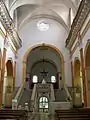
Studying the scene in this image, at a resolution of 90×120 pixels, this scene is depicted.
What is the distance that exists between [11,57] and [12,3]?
437 centimetres

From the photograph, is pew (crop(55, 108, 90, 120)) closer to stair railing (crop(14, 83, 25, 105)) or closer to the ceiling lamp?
stair railing (crop(14, 83, 25, 105))

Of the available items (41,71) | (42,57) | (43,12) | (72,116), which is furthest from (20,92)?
(72,116)

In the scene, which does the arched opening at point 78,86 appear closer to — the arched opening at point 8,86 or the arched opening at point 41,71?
the arched opening at point 8,86

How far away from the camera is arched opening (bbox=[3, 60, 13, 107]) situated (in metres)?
16.6

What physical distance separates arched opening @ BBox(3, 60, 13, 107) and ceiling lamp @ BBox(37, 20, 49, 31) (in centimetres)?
526

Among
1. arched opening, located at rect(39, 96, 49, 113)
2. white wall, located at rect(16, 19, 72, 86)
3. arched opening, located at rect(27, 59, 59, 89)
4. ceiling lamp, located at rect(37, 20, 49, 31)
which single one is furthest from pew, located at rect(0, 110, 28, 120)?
arched opening, located at rect(27, 59, 59, 89)

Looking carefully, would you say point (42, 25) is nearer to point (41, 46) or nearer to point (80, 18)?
point (41, 46)

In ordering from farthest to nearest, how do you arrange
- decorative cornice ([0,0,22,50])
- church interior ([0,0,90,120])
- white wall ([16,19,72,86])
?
white wall ([16,19,72,86]) < church interior ([0,0,90,120]) < decorative cornice ([0,0,22,50])

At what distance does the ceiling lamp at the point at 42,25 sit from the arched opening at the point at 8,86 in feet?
17.2

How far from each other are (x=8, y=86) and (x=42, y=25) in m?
7.07

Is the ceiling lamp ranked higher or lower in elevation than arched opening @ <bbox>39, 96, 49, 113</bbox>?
higher

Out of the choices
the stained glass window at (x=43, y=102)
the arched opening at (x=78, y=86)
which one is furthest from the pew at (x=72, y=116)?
the stained glass window at (x=43, y=102)

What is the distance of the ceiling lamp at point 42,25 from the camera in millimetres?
19562

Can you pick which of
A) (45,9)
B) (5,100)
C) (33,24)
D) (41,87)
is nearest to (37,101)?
(41,87)
